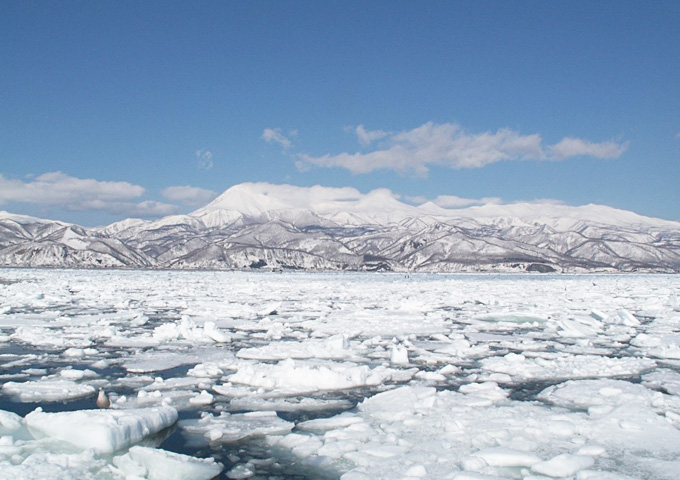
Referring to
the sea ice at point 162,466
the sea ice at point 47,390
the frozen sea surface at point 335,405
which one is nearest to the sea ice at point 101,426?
the frozen sea surface at point 335,405

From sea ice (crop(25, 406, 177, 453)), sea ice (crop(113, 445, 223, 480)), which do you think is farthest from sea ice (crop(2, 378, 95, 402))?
sea ice (crop(113, 445, 223, 480))

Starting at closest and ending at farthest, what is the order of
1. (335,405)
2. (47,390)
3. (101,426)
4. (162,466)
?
(162,466) → (101,426) → (335,405) → (47,390)

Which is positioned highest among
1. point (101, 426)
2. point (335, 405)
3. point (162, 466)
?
point (101, 426)

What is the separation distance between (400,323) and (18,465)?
1458 centimetres

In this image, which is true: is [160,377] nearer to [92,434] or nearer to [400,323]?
[92,434]

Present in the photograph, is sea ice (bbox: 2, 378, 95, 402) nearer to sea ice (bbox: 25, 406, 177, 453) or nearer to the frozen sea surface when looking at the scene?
the frozen sea surface

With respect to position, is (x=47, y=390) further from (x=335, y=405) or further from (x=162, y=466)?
(x=335, y=405)

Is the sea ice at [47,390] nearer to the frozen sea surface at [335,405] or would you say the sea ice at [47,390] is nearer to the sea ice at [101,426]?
the frozen sea surface at [335,405]

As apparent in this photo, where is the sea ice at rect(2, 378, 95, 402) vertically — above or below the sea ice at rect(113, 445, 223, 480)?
below

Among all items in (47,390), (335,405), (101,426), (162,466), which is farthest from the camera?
(47,390)

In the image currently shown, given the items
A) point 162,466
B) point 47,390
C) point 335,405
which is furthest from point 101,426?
point 335,405

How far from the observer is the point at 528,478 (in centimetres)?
511

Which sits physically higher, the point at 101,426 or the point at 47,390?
the point at 101,426

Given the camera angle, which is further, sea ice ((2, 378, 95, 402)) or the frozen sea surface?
sea ice ((2, 378, 95, 402))
